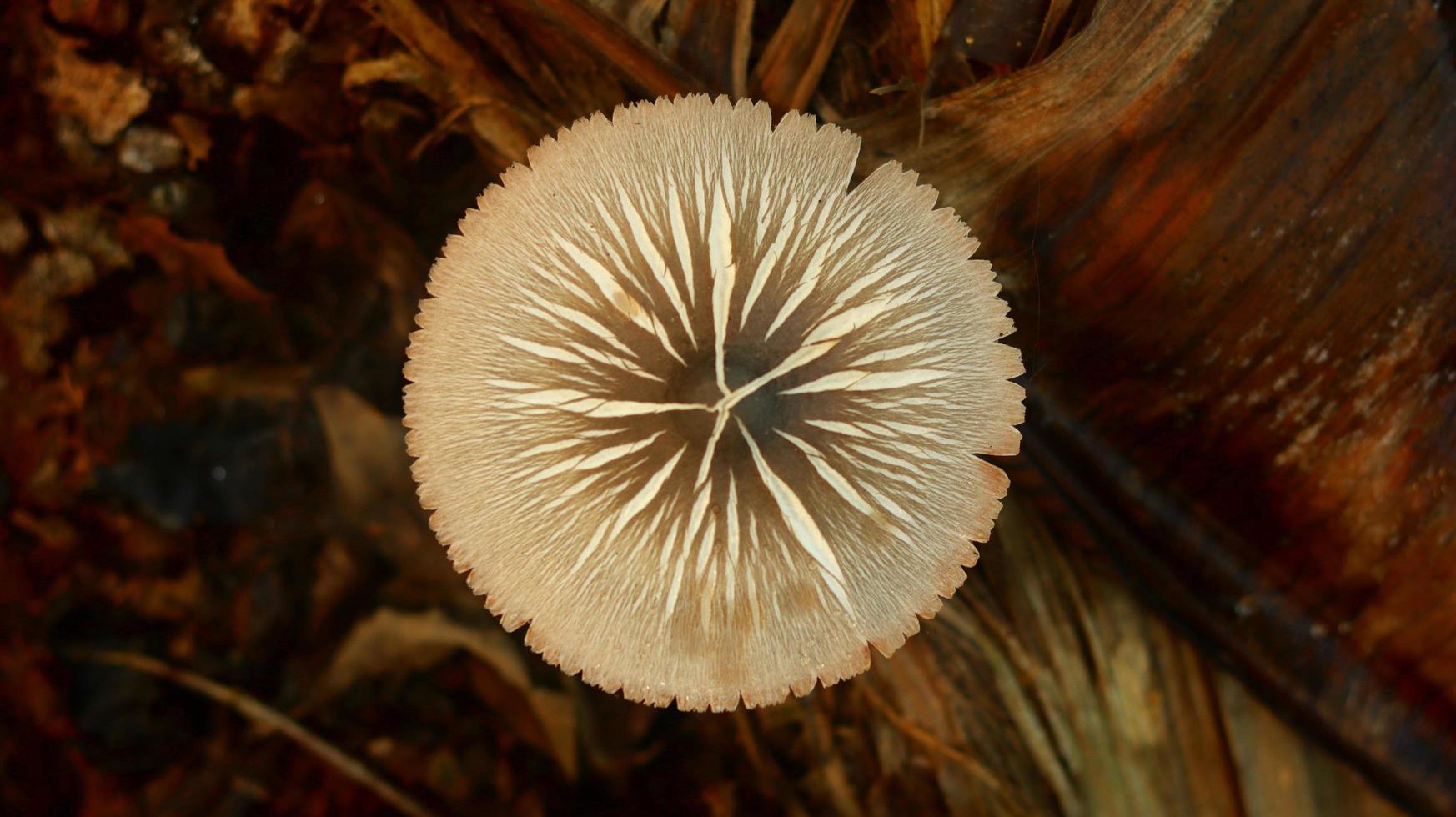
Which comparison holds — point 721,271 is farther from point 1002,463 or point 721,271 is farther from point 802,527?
point 1002,463

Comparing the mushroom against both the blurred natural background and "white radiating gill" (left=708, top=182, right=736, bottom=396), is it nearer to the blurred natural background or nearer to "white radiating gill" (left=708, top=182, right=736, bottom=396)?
"white radiating gill" (left=708, top=182, right=736, bottom=396)

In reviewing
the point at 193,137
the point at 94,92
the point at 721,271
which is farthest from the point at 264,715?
the point at 721,271

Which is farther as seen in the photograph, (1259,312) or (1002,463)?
(1002,463)

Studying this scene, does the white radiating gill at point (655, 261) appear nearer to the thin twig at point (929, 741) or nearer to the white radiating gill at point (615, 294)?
the white radiating gill at point (615, 294)

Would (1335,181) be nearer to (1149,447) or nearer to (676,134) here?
(1149,447)

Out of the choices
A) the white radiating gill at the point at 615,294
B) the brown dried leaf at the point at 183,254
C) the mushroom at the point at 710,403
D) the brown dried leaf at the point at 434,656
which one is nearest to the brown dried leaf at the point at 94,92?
the brown dried leaf at the point at 183,254

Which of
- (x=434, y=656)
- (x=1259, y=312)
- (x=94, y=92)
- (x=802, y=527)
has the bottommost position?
(x=434, y=656)
